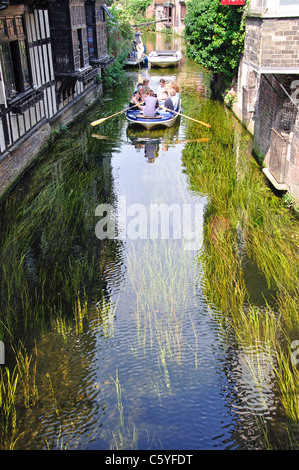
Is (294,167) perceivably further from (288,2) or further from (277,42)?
(288,2)

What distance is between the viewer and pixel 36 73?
43.8 ft

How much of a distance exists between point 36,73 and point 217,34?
7.73 meters

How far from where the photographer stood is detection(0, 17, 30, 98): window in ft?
35.8

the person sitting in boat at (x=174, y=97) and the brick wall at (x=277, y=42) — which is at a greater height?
the brick wall at (x=277, y=42)

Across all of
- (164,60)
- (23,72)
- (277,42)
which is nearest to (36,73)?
(23,72)

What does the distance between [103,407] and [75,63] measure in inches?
504

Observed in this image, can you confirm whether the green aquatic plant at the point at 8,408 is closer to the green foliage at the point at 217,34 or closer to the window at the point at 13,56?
the window at the point at 13,56

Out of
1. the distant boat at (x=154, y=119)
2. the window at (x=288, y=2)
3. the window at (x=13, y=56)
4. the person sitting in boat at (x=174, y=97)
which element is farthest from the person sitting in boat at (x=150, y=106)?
the window at (x=288, y=2)

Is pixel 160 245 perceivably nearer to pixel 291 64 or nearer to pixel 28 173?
pixel 291 64

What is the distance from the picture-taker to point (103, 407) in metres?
5.35

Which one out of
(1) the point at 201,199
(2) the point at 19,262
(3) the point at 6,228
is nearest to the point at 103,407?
(2) the point at 19,262

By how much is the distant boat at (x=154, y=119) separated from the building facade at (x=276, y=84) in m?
3.31

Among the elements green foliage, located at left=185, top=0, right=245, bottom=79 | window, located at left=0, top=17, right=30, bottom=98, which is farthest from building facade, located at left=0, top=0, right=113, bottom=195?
green foliage, located at left=185, top=0, right=245, bottom=79

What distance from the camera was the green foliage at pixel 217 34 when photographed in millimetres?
17000
